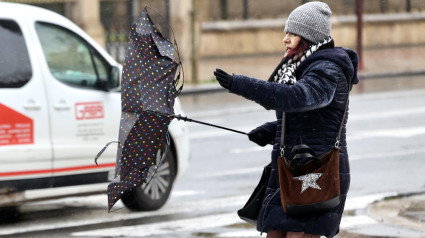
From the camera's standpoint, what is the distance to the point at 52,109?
8.96m

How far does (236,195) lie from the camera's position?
10.5m

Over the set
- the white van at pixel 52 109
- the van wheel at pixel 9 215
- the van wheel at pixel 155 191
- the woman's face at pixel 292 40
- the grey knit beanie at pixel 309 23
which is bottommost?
the van wheel at pixel 9 215

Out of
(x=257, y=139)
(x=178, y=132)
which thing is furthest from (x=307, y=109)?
(x=178, y=132)

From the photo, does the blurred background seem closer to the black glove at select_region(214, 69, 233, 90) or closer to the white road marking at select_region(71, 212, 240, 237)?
the white road marking at select_region(71, 212, 240, 237)

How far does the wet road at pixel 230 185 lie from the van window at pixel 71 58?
3.91 ft

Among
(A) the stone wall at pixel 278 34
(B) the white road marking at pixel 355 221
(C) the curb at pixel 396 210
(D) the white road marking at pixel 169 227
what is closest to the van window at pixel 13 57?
(D) the white road marking at pixel 169 227

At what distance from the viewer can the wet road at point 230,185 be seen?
872 cm

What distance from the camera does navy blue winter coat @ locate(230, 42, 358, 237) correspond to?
475 centimetres

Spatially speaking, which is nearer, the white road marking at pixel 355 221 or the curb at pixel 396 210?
the white road marking at pixel 355 221

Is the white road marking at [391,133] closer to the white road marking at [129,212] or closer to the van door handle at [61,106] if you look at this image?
the white road marking at [129,212]

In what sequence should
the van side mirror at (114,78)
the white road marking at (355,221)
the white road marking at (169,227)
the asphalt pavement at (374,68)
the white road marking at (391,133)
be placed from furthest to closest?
the asphalt pavement at (374,68)
the white road marking at (391,133)
the van side mirror at (114,78)
the white road marking at (355,221)
the white road marking at (169,227)

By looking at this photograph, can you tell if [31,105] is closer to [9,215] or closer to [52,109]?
[52,109]

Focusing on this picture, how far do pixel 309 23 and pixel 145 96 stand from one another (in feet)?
2.69

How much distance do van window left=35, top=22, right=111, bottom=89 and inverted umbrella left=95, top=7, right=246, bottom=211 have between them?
13.6 ft
